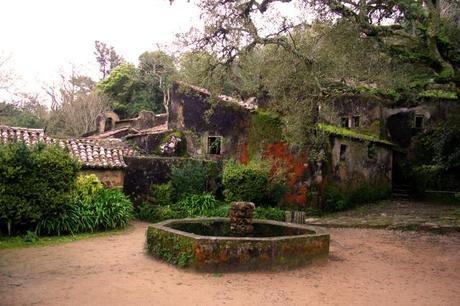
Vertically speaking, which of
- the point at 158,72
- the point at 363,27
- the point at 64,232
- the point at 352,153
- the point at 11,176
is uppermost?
the point at 158,72

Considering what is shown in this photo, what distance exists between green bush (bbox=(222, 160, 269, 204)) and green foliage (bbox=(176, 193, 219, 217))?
0.72m

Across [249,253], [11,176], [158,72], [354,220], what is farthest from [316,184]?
[158,72]

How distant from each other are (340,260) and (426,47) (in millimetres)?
5787

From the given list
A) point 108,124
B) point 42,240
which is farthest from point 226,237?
point 108,124

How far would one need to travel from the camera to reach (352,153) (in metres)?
18.8

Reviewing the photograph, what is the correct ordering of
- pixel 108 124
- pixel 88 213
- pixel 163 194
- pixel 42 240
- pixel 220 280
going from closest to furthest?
pixel 220 280
pixel 42 240
pixel 88 213
pixel 163 194
pixel 108 124

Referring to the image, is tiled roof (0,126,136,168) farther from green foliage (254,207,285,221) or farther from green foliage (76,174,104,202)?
green foliage (254,207,285,221)

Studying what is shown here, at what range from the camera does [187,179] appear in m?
16.5

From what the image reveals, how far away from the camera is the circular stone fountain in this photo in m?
8.28

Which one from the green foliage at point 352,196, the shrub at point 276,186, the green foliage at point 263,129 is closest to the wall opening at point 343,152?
the green foliage at point 352,196

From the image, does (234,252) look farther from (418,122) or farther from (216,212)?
(418,122)

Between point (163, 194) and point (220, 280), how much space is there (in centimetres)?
899

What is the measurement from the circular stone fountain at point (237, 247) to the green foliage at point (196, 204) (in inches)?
200

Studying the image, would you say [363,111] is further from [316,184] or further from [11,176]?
[11,176]
